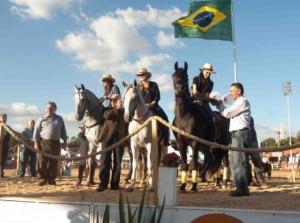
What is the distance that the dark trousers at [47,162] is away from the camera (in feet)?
34.8

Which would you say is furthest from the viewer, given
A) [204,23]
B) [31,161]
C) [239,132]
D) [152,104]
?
[31,161]

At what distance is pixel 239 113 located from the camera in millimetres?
7105

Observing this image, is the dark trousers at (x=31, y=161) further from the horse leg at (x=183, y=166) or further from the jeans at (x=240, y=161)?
the jeans at (x=240, y=161)

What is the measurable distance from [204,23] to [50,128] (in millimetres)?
6577

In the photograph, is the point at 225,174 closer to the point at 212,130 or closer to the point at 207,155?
the point at 207,155

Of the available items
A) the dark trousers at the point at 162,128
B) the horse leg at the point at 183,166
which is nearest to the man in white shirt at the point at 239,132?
the horse leg at the point at 183,166

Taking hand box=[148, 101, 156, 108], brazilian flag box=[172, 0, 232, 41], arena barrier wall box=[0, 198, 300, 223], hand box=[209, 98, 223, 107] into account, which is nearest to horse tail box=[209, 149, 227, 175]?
hand box=[209, 98, 223, 107]

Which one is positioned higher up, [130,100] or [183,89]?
[183,89]

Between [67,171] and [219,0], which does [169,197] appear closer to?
[219,0]

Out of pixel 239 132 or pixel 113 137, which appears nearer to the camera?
pixel 239 132

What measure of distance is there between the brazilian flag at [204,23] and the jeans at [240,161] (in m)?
6.87

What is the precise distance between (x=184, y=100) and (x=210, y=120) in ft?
3.20

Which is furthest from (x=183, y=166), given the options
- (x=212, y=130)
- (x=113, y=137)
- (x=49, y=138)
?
(x=49, y=138)

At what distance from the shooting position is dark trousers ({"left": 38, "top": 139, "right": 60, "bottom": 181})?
418 inches
